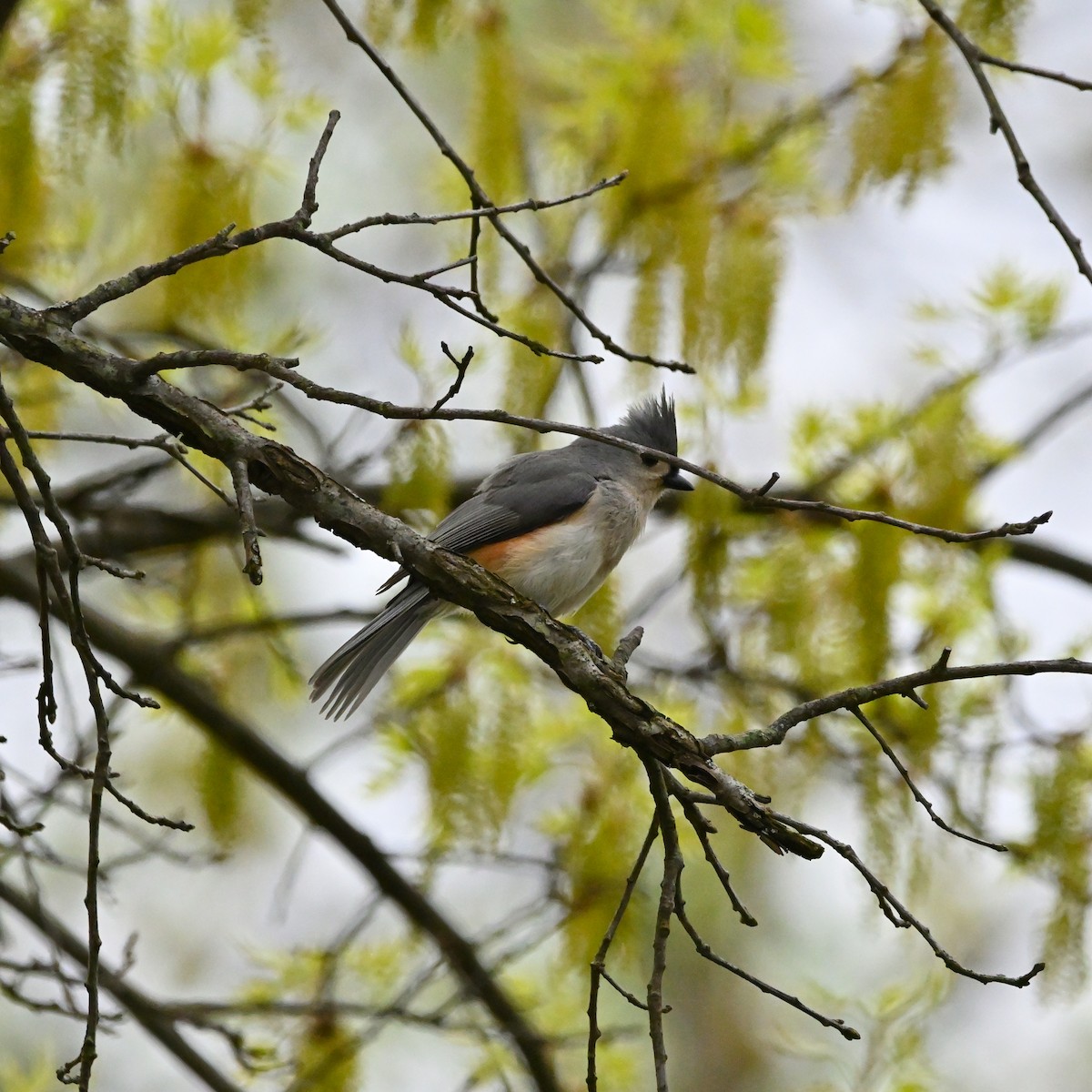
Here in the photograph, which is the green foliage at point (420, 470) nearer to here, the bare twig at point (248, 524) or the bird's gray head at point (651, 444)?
the bird's gray head at point (651, 444)

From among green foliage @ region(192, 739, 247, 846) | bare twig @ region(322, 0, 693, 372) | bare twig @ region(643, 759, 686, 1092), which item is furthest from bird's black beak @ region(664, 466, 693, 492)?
bare twig @ region(643, 759, 686, 1092)

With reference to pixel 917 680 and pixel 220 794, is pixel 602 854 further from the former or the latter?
pixel 917 680

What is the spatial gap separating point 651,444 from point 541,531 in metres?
0.65

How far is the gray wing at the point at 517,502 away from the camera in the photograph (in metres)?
4.01

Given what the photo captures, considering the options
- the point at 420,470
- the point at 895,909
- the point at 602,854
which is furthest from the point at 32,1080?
the point at 895,909

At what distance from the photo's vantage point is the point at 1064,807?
3.88 metres

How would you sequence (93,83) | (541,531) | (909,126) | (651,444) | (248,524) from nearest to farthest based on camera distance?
1. (248,524)
2. (93,83)
3. (909,126)
4. (541,531)
5. (651,444)

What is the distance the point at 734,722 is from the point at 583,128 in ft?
7.10

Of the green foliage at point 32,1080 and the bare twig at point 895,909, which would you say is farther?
the green foliage at point 32,1080

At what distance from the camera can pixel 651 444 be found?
4.49m

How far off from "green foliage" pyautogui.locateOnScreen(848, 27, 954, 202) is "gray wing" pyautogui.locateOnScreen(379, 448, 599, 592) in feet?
3.96

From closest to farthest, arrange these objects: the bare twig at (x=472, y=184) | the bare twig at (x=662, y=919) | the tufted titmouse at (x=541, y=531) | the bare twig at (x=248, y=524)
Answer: the bare twig at (x=248, y=524) → the bare twig at (x=662, y=919) → the bare twig at (x=472, y=184) → the tufted titmouse at (x=541, y=531)

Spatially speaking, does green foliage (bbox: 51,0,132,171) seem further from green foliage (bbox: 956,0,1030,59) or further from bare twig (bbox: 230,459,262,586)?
green foliage (bbox: 956,0,1030,59)

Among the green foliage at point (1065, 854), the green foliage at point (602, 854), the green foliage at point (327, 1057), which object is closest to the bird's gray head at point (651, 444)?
the green foliage at point (602, 854)
